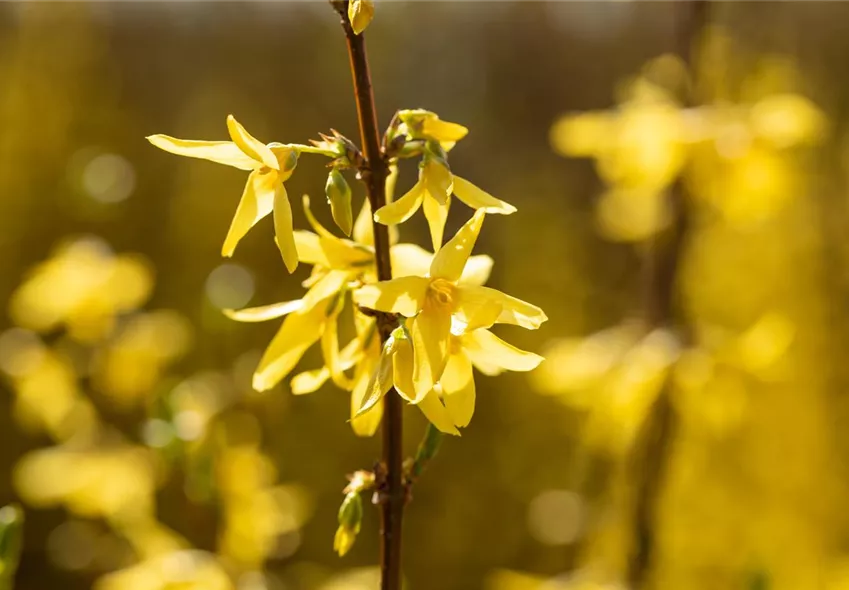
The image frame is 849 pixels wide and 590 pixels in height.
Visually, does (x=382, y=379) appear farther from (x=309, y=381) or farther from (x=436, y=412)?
(x=309, y=381)

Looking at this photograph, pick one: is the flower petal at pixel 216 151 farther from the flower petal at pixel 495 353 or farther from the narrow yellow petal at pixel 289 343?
the flower petal at pixel 495 353

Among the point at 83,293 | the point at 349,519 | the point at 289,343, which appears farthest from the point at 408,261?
the point at 83,293

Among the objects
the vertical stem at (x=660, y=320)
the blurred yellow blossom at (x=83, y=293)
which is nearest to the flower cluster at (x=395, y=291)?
the vertical stem at (x=660, y=320)

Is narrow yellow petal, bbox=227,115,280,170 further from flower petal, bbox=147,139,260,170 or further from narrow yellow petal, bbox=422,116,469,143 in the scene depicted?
narrow yellow petal, bbox=422,116,469,143

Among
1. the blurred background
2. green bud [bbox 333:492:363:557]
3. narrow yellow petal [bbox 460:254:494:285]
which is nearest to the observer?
green bud [bbox 333:492:363:557]

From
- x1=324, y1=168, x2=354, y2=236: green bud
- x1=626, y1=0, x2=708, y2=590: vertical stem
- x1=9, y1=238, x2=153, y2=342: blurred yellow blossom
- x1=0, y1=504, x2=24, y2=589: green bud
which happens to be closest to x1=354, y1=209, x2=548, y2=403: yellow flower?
x1=324, y1=168, x2=354, y2=236: green bud
